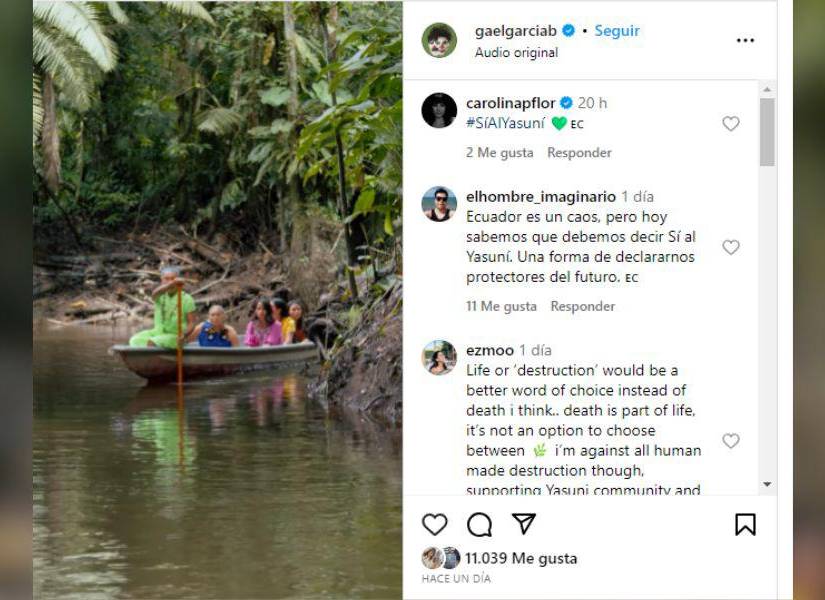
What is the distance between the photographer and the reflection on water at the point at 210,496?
13.7ft

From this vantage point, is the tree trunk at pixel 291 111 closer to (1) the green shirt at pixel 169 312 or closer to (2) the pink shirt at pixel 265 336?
(2) the pink shirt at pixel 265 336

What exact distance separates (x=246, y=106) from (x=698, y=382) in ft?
52.4

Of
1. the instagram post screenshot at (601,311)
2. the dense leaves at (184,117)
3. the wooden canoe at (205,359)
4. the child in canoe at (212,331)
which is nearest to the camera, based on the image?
the instagram post screenshot at (601,311)

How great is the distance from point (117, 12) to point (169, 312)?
696 centimetres

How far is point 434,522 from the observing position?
274cm

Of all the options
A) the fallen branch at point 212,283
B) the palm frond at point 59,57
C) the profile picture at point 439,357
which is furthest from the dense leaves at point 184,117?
the profile picture at point 439,357

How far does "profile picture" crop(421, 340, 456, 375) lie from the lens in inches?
108

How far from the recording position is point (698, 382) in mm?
2715

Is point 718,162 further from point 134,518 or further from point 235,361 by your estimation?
point 235,361

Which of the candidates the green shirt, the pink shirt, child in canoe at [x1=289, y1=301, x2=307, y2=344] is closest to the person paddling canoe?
the green shirt

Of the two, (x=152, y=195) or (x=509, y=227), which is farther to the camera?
(x=152, y=195)

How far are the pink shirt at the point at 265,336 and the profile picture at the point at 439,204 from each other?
30.1 feet

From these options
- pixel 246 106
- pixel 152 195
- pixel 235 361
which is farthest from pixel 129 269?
pixel 235 361

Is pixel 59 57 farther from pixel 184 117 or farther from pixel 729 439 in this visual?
pixel 729 439
